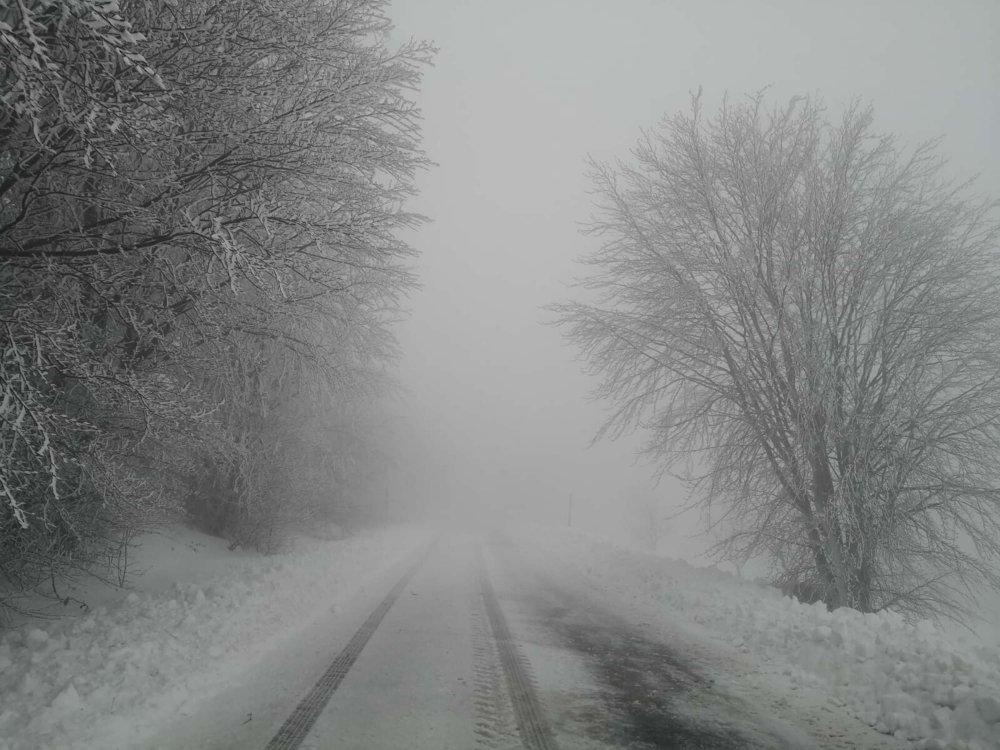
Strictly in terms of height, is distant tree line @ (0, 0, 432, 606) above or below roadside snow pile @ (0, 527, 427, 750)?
above

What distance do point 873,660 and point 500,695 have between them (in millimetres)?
4212

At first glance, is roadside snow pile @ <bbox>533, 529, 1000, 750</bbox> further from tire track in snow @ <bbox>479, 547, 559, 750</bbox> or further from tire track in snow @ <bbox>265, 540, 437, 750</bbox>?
tire track in snow @ <bbox>265, 540, 437, 750</bbox>

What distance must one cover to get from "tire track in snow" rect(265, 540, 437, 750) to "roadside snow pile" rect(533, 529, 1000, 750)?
5229 millimetres

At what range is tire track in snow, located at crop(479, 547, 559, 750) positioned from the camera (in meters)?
4.26

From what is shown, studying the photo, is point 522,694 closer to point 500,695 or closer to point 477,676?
point 500,695

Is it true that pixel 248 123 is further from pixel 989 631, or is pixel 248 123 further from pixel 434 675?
pixel 989 631

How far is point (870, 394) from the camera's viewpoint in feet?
28.9

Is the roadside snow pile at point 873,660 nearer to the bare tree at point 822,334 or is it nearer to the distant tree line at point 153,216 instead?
the bare tree at point 822,334

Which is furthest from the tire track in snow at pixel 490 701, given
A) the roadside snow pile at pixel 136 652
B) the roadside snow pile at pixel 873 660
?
the roadside snow pile at pixel 873 660

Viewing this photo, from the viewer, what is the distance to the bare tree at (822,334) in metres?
8.41

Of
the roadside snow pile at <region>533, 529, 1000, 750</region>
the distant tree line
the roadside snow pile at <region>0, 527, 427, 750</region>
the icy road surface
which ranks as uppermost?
the distant tree line

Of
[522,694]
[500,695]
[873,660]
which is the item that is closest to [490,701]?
[500,695]

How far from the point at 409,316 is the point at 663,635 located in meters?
10.4

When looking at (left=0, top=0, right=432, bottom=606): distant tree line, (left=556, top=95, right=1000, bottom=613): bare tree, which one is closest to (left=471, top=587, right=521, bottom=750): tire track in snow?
(left=0, top=0, right=432, bottom=606): distant tree line
